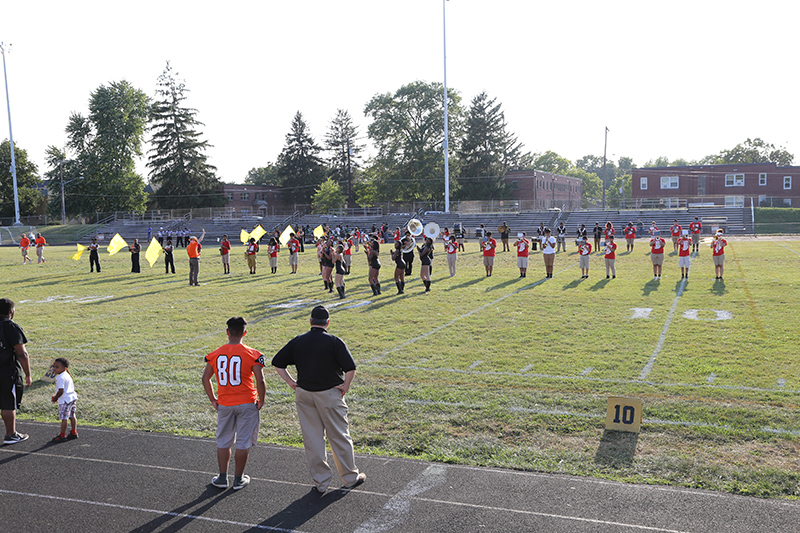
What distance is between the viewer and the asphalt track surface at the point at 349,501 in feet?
16.7

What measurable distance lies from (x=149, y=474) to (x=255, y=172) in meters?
137

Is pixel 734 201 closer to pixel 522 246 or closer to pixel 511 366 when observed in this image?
pixel 522 246

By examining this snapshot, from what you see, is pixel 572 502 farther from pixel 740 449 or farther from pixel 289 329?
pixel 289 329

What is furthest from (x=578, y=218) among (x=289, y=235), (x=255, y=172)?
(x=255, y=172)

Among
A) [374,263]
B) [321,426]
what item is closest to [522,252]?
[374,263]

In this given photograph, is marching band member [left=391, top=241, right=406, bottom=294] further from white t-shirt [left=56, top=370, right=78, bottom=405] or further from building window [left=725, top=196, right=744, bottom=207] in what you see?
building window [left=725, top=196, right=744, bottom=207]

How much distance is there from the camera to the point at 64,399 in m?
7.23

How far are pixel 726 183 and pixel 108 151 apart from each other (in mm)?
72972

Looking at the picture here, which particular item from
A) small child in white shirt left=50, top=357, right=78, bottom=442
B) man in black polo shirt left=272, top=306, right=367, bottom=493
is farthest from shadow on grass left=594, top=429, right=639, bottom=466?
small child in white shirt left=50, top=357, right=78, bottom=442

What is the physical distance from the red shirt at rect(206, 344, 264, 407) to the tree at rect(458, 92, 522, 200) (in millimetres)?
71725

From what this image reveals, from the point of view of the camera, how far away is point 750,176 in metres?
67.9

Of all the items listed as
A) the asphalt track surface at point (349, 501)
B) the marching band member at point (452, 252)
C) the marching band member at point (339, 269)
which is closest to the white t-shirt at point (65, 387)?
the asphalt track surface at point (349, 501)

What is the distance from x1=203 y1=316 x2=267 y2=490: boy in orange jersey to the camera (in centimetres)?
570

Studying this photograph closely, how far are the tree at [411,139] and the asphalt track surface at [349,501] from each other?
70.9m
